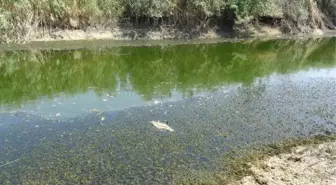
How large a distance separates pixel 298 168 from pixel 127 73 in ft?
32.0

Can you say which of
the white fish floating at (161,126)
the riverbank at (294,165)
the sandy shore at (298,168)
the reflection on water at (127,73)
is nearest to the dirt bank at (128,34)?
the reflection on water at (127,73)

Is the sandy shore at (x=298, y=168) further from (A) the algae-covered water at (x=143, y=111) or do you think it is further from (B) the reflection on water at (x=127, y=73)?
(B) the reflection on water at (x=127, y=73)

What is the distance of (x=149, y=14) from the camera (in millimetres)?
24078

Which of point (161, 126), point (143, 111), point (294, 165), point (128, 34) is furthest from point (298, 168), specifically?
point (128, 34)

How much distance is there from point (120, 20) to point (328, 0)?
2170 centimetres

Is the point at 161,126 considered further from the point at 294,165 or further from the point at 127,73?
the point at 127,73

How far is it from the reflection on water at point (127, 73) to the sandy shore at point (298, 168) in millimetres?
5362

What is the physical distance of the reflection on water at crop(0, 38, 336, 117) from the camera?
13.0 meters

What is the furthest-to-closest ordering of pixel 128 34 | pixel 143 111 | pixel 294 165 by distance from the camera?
pixel 128 34, pixel 143 111, pixel 294 165

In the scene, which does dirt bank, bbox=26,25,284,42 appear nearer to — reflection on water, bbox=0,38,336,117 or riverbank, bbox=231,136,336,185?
reflection on water, bbox=0,38,336,117

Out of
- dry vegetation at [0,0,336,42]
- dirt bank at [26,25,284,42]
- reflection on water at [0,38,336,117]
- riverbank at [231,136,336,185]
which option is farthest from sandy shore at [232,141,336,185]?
dry vegetation at [0,0,336,42]

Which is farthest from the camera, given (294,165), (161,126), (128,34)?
(128,34)

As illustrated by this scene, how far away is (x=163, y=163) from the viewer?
9047 millimetres

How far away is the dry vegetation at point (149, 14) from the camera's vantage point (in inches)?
800
